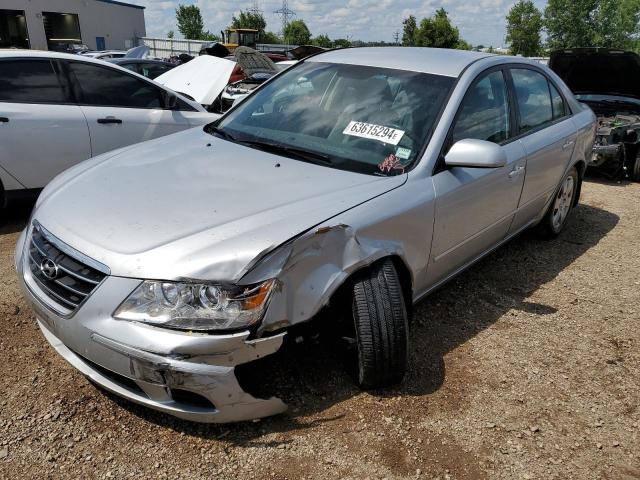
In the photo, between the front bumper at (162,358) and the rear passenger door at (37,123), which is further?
the rear passenger door at (37,123)

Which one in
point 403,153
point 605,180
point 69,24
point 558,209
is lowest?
point 605,180

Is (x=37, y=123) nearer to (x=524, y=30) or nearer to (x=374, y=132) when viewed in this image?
(x=374, y=132)

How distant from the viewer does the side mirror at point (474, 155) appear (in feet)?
9.02

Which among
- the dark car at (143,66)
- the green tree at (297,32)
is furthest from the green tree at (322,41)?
the dark car at (143,66)

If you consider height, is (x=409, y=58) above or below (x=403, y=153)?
above

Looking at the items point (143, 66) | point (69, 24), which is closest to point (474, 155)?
point (143, 66)

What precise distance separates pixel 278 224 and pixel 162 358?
69cm

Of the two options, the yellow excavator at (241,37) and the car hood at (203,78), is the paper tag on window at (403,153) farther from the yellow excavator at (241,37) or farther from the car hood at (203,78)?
the yellow excavator at (241,37)

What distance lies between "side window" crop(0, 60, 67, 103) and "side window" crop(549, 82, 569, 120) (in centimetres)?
427

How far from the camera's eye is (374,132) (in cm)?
292

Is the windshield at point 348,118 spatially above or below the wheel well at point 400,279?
A: above

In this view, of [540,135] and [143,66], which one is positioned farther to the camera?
[143,66]

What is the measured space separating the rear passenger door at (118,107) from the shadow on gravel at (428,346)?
323cm

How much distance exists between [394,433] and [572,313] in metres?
1.89
